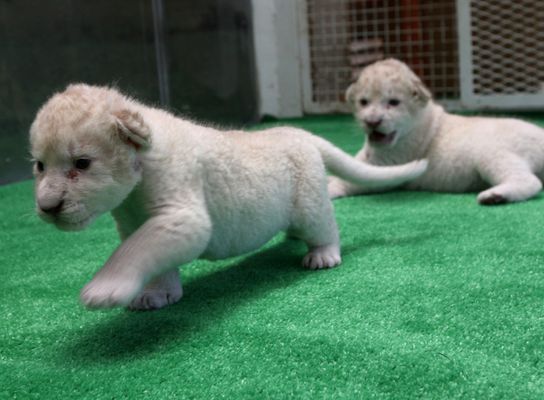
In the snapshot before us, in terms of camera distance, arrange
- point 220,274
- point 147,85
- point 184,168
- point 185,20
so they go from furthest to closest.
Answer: point 185,20
point 147,85
point 220,274
point 184,168

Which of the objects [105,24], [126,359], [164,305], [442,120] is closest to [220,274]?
[164,305]

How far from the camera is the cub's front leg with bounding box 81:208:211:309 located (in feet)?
5.06

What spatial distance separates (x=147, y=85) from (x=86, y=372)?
3.79 metres

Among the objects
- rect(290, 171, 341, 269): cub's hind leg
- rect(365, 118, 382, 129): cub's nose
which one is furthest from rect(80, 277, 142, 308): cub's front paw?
rect(365, 118, 382, 129): cub's nose

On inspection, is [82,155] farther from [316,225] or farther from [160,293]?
[316,225]

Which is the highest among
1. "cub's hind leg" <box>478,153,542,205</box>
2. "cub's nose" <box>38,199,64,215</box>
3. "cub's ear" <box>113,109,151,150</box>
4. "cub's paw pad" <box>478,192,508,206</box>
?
"cub's ear" <box>113,109,151,150</box>

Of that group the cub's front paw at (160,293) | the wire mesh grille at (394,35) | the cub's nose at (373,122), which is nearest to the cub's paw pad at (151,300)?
the cub's front paw at (160,293)

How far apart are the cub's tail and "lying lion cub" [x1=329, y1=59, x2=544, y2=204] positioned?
69 cm

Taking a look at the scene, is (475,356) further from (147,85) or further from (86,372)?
(147,85)

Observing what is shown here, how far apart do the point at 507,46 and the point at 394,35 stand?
0.92 meters

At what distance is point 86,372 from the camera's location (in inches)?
59.4

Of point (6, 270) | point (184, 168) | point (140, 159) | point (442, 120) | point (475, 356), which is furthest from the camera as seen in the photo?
point (442, 120)

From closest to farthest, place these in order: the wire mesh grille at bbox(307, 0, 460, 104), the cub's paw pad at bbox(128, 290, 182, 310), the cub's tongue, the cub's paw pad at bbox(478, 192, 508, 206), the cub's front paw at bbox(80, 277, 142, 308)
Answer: the cub's front paw at bbox(80, 277, 142, 308) < the cub's paw pad at bbox(128, 290, 182, 310) < the cub's paw pad at bbox(478, 192, 508, 206) < the cub's tongue < the wire mesh grille at bbox(307, 0, 460, 104)

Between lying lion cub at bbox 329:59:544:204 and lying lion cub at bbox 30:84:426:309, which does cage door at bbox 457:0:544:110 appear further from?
lying lion cub at bbox 30:84:426:309
